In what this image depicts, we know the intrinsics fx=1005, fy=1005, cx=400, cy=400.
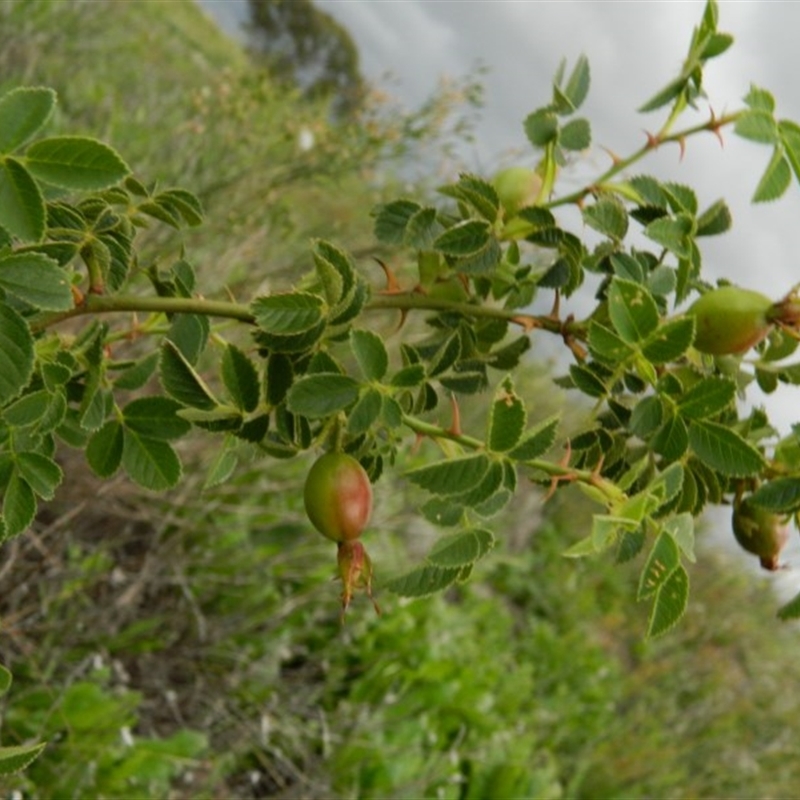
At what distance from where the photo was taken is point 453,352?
592 millimetres

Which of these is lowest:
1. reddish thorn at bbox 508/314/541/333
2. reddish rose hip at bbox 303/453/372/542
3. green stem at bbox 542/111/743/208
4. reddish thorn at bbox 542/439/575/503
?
reddish rose hip at bbox 303/453/372/542

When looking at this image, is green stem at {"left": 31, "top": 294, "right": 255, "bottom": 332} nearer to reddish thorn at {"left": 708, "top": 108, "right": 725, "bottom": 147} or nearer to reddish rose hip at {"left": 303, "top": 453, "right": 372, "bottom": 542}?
reddish rose hip at {"left": 303, "top": 453, "right": 372, "bottom": 542}

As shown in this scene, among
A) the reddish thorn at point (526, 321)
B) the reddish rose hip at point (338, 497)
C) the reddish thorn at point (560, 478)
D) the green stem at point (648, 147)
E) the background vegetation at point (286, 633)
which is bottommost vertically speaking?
the background vegetation at point (286, 633)

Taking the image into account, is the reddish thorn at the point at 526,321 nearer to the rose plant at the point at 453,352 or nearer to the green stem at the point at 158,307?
the rose plant at the point at 453,352

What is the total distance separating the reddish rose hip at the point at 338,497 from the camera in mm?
530

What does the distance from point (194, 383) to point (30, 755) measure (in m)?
0.21

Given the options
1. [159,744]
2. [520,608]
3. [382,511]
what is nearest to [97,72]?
[382,511]

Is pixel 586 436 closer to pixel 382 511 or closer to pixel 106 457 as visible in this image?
pixel 106 457

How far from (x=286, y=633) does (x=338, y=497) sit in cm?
177

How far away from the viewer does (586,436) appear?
61 centimetres

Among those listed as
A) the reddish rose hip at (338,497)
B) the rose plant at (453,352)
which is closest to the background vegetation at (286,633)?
the rose plant at (453,352)

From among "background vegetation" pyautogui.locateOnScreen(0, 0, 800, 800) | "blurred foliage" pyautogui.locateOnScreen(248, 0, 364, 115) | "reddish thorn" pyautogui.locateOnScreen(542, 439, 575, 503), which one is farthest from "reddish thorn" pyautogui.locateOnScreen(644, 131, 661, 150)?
"blurred foliage" pyautogui.locateOnScreen(248, 0, 364, 115)

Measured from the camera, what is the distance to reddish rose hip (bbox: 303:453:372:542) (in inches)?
20.9

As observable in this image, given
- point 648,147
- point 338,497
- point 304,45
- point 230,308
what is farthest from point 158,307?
point 304,45
